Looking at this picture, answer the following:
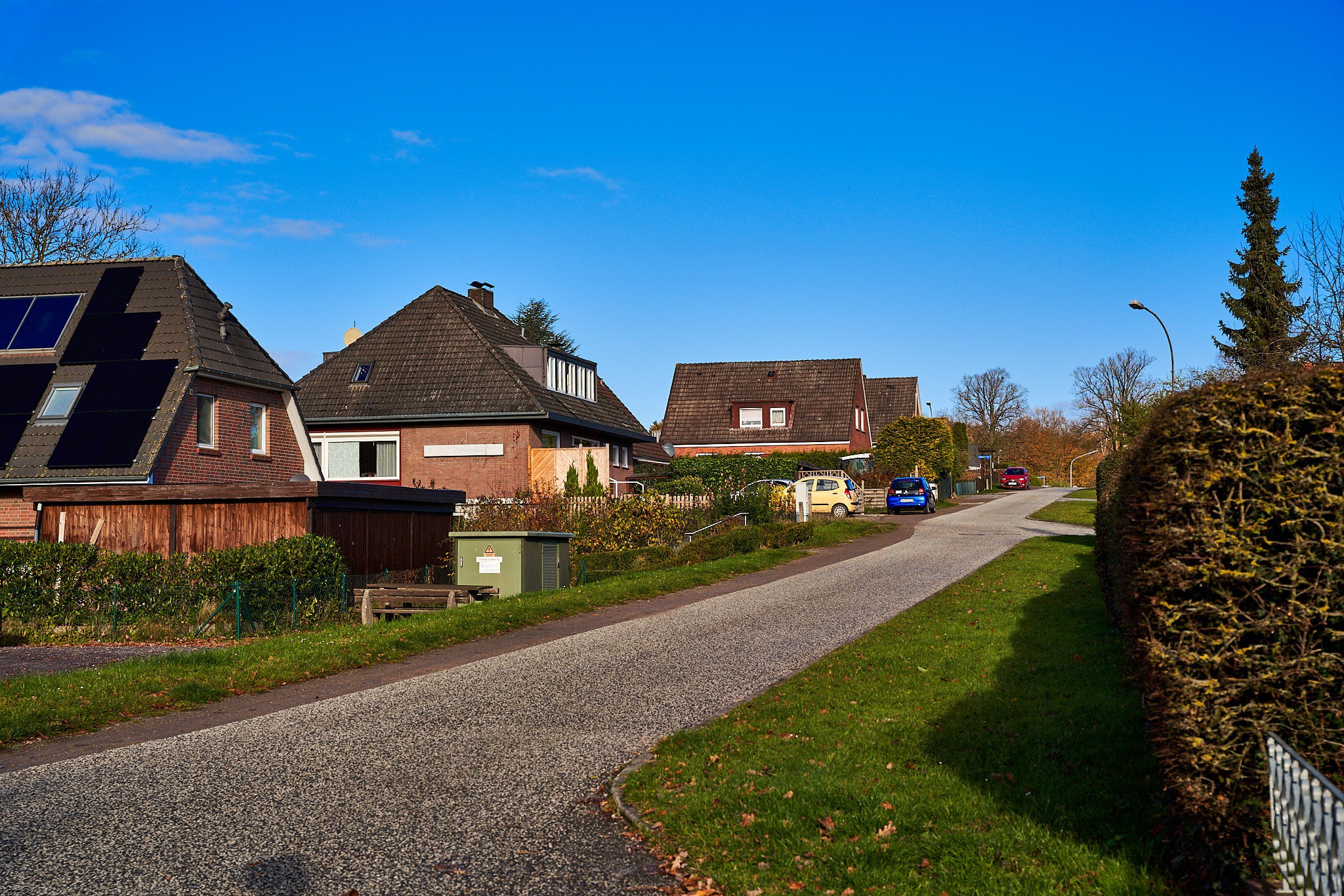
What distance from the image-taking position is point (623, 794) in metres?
7.31

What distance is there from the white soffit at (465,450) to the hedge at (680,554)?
9.64 metres

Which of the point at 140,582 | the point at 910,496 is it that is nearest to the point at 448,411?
the point at 140,582

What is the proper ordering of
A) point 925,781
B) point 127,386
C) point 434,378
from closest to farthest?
point 925,781, point 127,386, point 434,378

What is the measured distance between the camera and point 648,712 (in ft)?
33.3

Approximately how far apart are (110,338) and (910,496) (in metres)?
32.0

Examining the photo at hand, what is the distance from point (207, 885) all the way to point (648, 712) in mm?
5048

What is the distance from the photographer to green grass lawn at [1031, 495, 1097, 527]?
1535 inches

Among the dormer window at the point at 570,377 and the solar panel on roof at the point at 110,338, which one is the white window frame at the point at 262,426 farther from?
the dormer window at the point at 570,377

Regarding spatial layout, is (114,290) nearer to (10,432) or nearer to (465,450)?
(10,432)

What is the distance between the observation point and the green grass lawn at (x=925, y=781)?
5523 millimetres

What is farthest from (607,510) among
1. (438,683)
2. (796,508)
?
(438,683)

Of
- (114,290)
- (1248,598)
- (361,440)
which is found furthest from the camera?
(361,440)

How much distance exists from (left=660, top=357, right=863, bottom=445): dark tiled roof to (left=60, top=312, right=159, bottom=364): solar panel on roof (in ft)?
128

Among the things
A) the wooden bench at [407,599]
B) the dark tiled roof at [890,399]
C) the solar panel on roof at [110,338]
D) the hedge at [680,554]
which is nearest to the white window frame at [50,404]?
the solar panel on roof at [110,338]
